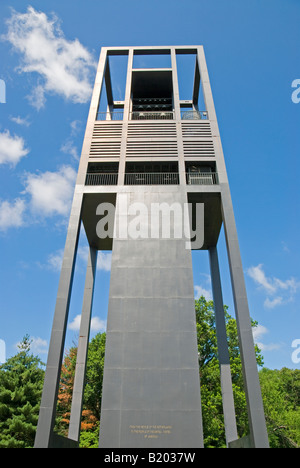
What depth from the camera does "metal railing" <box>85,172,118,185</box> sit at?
14.9 m

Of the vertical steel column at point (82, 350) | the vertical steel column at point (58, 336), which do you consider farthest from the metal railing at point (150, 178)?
the vertical steel column at point (82, 350)

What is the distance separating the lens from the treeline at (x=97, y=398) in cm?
2238

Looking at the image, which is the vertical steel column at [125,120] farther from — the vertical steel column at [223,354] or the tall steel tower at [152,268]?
the vertical steel column at [223,354]

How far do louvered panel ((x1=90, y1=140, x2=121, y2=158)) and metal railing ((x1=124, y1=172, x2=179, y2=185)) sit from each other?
49.9 inches

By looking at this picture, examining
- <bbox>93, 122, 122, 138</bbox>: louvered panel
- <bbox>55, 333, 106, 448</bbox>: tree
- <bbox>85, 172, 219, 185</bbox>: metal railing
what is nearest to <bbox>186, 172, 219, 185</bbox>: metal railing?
<bbox>85, 172, 219, 185</bbox>: metal railing

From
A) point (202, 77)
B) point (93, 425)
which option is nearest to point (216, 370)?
point (93, 425)

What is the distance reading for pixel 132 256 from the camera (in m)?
12.7

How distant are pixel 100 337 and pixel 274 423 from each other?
16846 mm

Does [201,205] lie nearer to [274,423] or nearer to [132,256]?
[132,256]

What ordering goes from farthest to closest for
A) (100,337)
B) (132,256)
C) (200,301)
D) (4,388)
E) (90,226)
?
1. (100,337)
2. (200,301)
3. (4,388)
4. (90,226)
5. (132,256)

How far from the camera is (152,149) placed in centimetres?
1509

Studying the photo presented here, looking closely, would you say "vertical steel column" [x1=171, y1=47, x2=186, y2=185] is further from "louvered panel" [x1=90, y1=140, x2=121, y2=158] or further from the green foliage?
the green foliage

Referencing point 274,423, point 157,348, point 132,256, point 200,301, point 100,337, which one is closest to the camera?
point 157,348

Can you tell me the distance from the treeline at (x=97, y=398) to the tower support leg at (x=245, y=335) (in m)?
14.6
